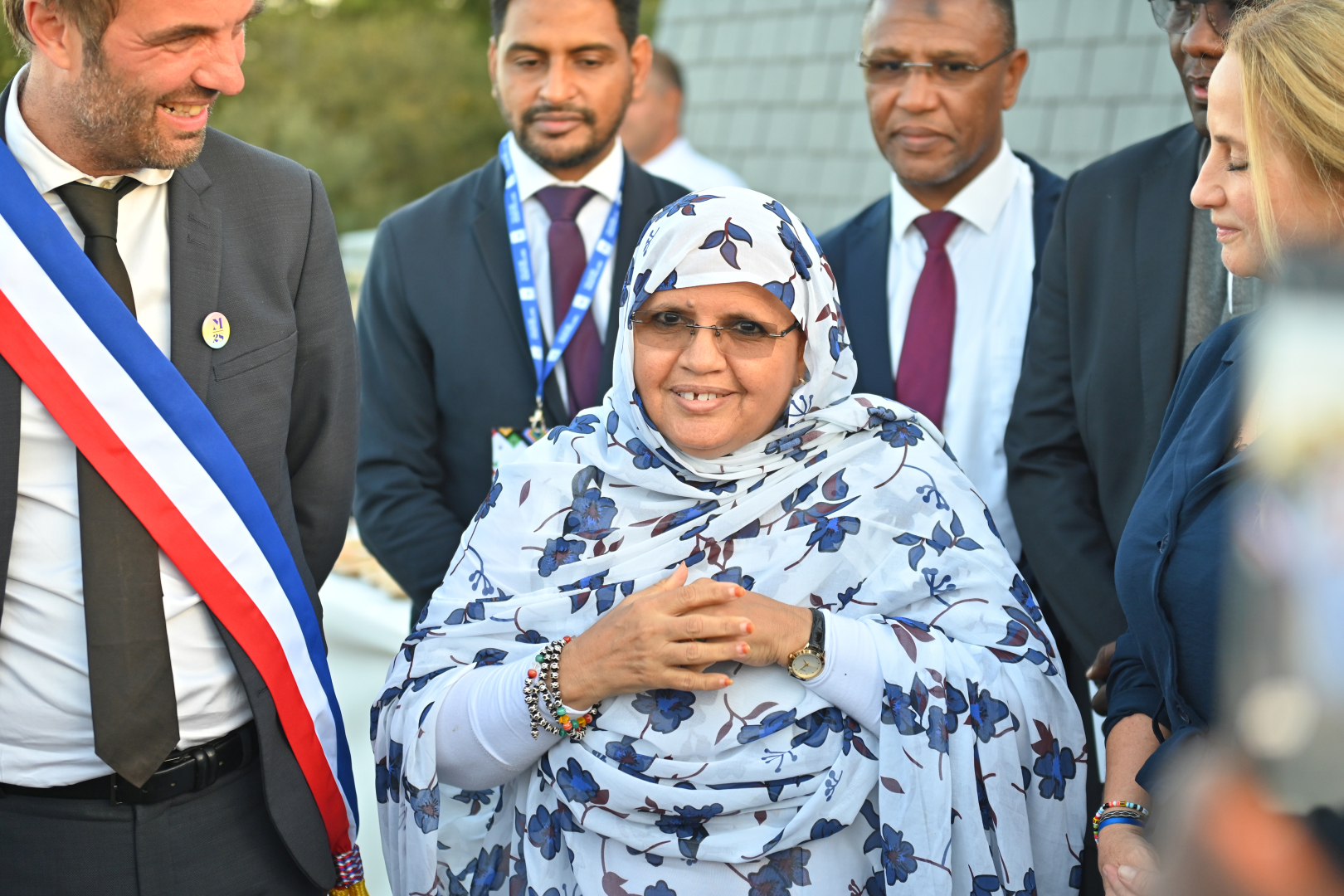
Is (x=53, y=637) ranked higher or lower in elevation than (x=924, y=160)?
lower

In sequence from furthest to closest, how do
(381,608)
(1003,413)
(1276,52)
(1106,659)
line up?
(381,608)
(1003,413)
(1106,659)
(1276,52)

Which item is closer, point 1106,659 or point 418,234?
point 1106,659

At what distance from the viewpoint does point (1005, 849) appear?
220 cm

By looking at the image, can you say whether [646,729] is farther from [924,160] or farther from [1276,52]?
[924,160]

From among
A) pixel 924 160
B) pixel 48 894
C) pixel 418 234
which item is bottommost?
pixel 48 894

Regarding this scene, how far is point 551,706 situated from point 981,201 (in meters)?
1.96

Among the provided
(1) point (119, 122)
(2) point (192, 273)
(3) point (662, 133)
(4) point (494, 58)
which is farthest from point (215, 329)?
(3) point (662, 133)

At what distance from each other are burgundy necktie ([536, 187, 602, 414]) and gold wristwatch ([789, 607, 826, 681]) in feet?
3.76

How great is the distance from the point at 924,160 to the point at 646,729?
1.93 m

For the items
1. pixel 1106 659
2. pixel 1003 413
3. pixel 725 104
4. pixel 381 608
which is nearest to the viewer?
pixel 1106 659

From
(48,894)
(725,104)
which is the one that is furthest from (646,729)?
(725,104)

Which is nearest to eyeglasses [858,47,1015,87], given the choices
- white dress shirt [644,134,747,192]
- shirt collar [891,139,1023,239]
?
shirt collar [891,139,1023,239]

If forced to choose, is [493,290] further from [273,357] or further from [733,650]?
[733,650]

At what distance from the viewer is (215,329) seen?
223 cm
